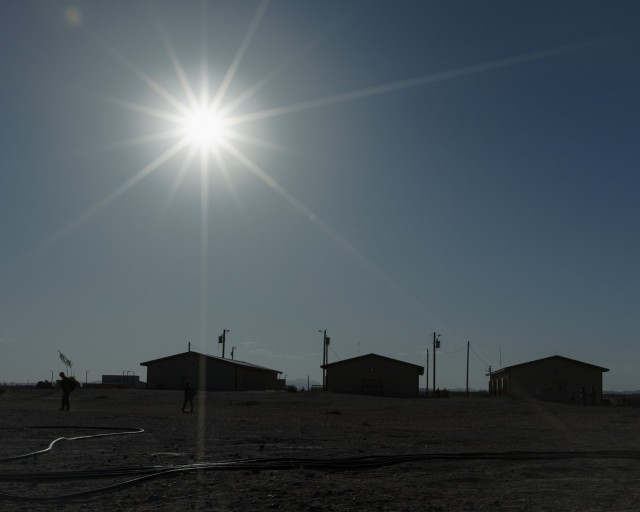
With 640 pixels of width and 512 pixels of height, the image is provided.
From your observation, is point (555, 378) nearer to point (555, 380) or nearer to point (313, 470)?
point (555, 380)

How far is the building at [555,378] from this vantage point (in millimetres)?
62219

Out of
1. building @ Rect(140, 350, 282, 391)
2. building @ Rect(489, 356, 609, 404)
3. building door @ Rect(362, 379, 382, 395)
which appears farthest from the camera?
building @ Rect(140, 350, 282, 391)

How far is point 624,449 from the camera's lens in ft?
57.1

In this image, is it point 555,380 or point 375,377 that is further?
point 375,377

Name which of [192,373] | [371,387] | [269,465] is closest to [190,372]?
[192,373]

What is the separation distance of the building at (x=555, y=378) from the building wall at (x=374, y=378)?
8562mm

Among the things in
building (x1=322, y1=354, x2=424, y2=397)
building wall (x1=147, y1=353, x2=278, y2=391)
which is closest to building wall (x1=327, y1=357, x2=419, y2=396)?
building (x1=322, y1=354, x2=424, y2=397)

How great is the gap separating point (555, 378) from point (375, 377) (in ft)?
48.0

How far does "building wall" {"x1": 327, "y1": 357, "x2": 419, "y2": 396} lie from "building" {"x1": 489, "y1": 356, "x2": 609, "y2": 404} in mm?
8562

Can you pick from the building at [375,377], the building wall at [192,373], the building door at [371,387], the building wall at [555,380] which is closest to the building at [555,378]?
the building wall at [555,380]

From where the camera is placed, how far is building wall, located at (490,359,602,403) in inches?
2450

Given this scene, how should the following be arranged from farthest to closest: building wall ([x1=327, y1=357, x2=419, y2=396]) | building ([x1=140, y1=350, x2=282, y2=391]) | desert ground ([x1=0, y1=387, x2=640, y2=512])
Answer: building ([x1=140, y1=350, x2=282, y2=391]) < building wall ([x1=327, y1=357, x2=419, y2=396]) < desert ground ([x1=0, y1=387, x2=640, y2=512])

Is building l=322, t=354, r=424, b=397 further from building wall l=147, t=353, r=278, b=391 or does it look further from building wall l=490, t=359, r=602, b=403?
building wall l=147, t=353, r=278, b=391

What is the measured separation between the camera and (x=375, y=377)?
219ft
